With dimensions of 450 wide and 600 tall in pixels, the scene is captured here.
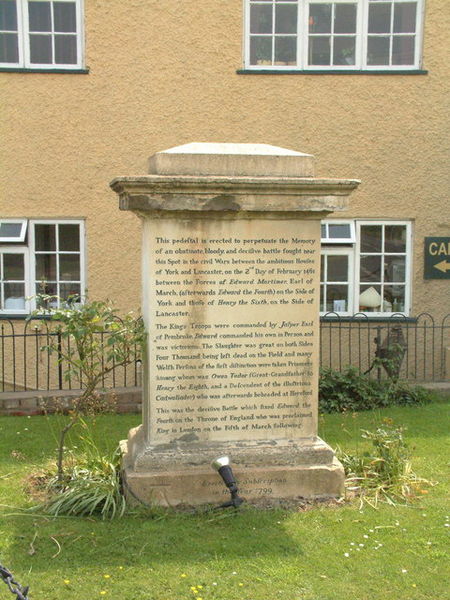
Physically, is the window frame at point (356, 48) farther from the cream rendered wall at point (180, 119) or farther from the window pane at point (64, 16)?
the window pane at point (64, 16)

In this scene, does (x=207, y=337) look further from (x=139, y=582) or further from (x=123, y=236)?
(x=123, y=236)

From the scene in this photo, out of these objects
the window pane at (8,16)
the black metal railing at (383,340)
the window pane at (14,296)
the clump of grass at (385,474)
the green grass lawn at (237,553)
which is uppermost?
the window pane at (8,16)

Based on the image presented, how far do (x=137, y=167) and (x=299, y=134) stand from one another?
7.57ft

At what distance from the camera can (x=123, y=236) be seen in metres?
9.53

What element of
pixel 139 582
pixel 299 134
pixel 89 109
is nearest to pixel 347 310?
pixel 299 134

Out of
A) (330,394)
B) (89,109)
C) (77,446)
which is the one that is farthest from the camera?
(89,109)

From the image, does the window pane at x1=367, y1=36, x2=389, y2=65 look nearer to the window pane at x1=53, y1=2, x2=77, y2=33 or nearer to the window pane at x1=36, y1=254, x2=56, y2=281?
the window pane at x1=53, y1=2, x2=77, y2=33

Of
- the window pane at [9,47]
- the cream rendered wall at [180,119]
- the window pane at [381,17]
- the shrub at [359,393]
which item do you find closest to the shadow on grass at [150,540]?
the shrub at [359,393]

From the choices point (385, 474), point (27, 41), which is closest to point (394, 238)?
point (385, 474)

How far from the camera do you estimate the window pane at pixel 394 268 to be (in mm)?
9834

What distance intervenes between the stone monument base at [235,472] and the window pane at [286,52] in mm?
6319

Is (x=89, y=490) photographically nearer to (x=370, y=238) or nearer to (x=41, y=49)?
(x=370, y=238)

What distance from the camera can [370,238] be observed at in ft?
32.3

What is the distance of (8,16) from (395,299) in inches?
264
